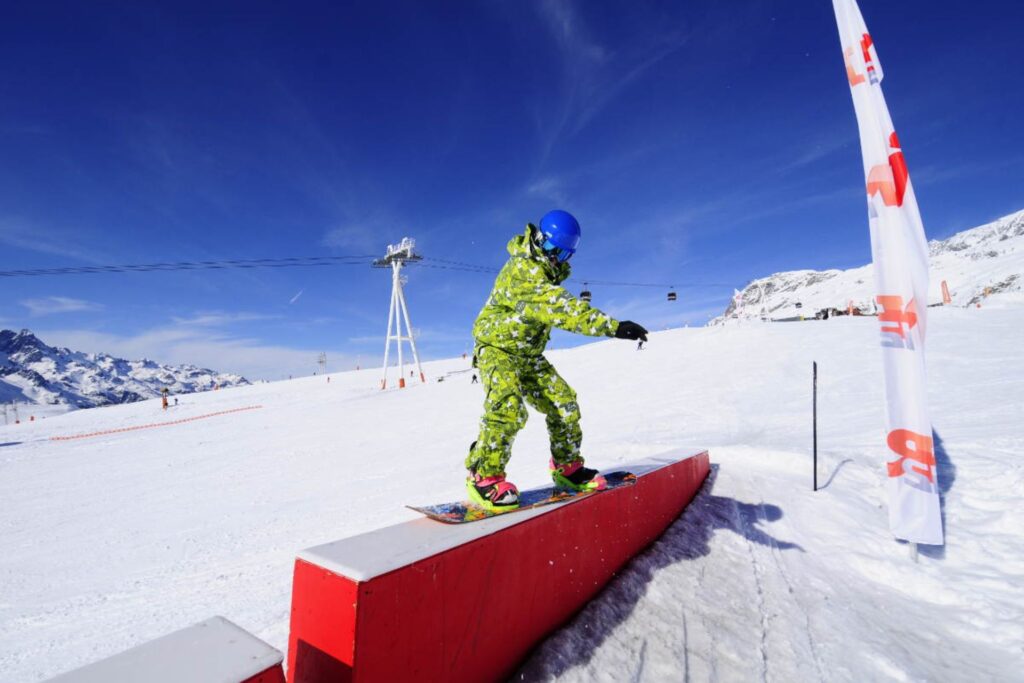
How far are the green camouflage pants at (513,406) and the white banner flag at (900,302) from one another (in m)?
2.86

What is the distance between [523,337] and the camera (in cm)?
326

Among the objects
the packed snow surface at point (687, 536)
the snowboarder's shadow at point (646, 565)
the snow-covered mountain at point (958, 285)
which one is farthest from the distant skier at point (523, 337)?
the snow-covered mountain at point (958, 285)

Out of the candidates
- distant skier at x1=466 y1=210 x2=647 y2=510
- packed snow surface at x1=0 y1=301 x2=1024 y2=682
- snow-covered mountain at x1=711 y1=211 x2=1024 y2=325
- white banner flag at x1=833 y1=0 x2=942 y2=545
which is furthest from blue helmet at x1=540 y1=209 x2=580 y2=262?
snow-covered mountain at x1=711 y1=211 x2=1024 y2=325

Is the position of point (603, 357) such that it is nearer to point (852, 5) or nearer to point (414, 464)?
point (414, 464)

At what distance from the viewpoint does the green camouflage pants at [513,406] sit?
10.3 feet

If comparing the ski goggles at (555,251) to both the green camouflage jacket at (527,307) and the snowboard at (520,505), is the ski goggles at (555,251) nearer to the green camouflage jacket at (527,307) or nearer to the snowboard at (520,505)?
the green camouflage jacket at (527,307)

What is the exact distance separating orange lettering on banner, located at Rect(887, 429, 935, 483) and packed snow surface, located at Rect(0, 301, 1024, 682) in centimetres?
74

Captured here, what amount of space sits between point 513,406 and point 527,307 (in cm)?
65

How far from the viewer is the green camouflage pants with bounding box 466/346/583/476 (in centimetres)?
315

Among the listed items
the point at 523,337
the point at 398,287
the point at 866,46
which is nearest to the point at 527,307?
the point at 523,337

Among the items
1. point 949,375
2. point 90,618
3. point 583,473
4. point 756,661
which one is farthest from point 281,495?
point 949,375

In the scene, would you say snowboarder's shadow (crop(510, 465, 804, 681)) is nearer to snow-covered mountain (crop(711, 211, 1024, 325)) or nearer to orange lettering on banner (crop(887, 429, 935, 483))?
orange lettering on banner (crop(887, 429, 935, 483))

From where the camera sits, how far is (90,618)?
3.70 meters

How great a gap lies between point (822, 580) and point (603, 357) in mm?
19427
